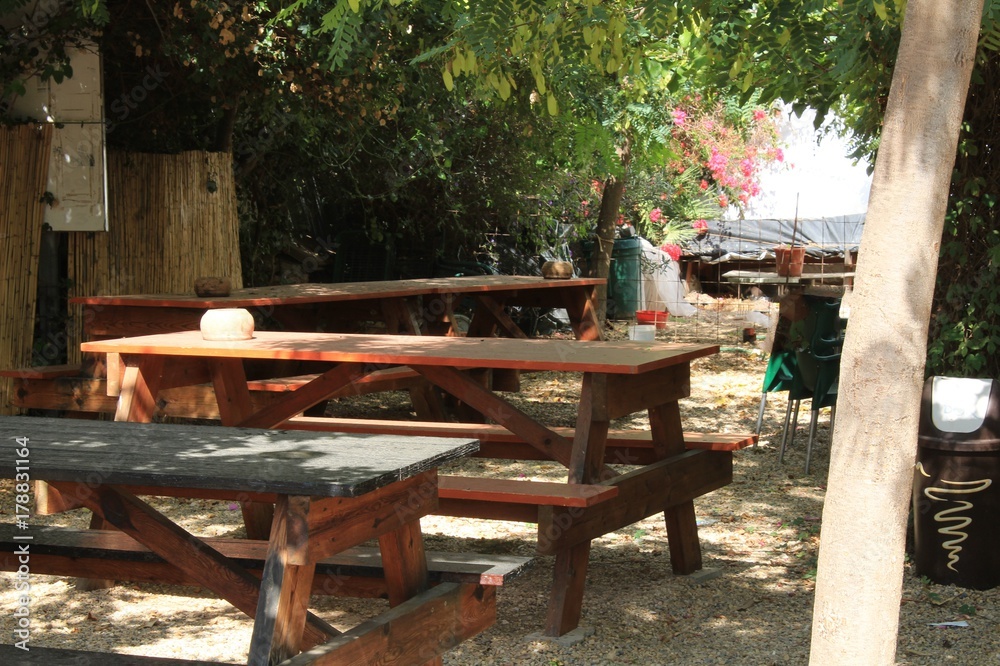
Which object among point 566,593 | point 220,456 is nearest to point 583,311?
point 566,593

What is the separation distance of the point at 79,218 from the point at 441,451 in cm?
520

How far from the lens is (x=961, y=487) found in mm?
4379

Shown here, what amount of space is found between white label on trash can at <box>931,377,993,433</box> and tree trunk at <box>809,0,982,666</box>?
241cm

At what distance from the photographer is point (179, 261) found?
8016mm

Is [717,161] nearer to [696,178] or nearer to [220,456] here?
[696,178]

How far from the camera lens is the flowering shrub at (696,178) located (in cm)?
1345

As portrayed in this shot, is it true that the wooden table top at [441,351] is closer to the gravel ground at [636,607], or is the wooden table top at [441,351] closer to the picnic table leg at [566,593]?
the picnic table leg at [566,593]

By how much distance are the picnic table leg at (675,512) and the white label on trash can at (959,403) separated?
102cm

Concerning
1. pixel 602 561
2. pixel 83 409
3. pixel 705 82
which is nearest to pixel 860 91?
pixel 705 82

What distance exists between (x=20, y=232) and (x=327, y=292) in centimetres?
196

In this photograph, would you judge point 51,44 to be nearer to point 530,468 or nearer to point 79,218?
point 79,218

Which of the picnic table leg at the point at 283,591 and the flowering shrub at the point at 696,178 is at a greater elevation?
the flowering shrub at the point at 696,178

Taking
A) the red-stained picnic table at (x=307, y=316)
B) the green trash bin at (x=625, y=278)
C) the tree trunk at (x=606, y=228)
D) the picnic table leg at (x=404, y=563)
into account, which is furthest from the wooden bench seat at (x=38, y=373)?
the green trash bin at (x=625, y=278)

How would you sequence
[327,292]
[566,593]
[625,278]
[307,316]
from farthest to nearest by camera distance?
[625,278]
[307,316]
[327,292]
[566,593]
